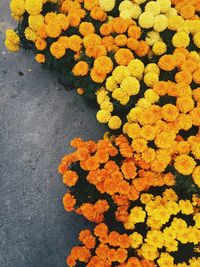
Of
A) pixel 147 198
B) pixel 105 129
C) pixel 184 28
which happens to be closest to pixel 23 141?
pixel 105 129

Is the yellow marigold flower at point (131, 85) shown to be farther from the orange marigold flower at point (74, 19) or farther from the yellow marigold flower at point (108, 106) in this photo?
the orange marigold flower at point (74, 19)

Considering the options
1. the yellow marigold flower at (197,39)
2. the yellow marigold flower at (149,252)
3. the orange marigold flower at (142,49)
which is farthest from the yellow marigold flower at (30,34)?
the yellow marigold flower at (149,252)

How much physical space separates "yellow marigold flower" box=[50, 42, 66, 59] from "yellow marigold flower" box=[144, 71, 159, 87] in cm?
88

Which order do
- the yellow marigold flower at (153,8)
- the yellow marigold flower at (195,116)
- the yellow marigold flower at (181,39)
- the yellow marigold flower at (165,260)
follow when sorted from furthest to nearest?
the yellow marigold flower at (153,8)
the yellow marigold flower at (181,39)
the yellow marigold flower at (195,116)
the yellow marigold flower at (165,260)

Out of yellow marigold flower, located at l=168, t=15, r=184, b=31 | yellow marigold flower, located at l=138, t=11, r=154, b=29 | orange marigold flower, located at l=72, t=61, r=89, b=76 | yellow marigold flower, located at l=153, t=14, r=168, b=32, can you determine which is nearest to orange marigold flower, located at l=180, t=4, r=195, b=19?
yellow marigold flower, located at l=168, t=15, r=184, b=31

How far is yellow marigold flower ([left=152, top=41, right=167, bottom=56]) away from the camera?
418 centimetres

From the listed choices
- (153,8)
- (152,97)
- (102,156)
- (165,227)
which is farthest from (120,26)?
(165,227)

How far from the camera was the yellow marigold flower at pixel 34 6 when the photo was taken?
4.38 meters

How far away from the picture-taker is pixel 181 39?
13.6 ft

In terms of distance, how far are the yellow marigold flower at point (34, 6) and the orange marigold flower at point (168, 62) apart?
1371 mm

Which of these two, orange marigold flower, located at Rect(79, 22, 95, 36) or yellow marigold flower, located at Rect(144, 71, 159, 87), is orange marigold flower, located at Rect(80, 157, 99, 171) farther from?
orange marigold flower, located at Rect(79, 22, 95, 36)

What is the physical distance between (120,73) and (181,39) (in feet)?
2.30

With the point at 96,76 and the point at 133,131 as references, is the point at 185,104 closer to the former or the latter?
the point at 133,131

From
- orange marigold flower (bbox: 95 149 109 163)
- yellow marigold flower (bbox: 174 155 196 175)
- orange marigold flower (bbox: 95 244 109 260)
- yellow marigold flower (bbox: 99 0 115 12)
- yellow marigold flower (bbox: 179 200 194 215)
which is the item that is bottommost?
orange marigold flower (bbox: 95 244 109 260)
